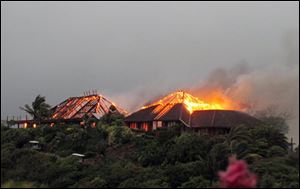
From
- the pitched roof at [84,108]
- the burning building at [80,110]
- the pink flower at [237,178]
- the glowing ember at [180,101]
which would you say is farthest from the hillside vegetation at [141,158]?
the pitched roof at [84,108]

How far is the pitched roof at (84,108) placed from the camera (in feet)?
219

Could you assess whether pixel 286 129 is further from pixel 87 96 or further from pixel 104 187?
pixel 104 187

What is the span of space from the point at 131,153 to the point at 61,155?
6.46 metres

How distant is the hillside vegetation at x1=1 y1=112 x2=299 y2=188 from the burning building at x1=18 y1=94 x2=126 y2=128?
46.8 feet

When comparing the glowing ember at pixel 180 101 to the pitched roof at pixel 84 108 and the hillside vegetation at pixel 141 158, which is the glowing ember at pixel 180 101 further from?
the pitched roof at pixel 84 108

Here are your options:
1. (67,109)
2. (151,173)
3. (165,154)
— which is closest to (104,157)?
(165,154)

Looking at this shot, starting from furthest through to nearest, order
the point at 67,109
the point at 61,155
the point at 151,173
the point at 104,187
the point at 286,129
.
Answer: the point at 67,109, the point at 286,129, the point at 61,155, the point at 151,173, the point at 104,187

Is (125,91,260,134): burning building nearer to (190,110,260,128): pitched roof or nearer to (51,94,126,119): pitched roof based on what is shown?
(190,110,260,128): pitched roof

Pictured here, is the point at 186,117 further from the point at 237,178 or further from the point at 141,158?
the point at 237,178

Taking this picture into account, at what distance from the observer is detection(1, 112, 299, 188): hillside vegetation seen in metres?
30.2

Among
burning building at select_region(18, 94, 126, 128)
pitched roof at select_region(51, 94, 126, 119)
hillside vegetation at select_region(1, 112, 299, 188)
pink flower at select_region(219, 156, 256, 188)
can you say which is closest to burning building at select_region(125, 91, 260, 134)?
hillside vegetation at select_region(1, 112, 299, 188)

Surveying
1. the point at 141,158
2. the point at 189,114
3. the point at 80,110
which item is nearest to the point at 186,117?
the point at 189,114

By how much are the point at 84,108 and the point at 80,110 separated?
2.77 ft

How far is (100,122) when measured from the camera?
55.4 m
